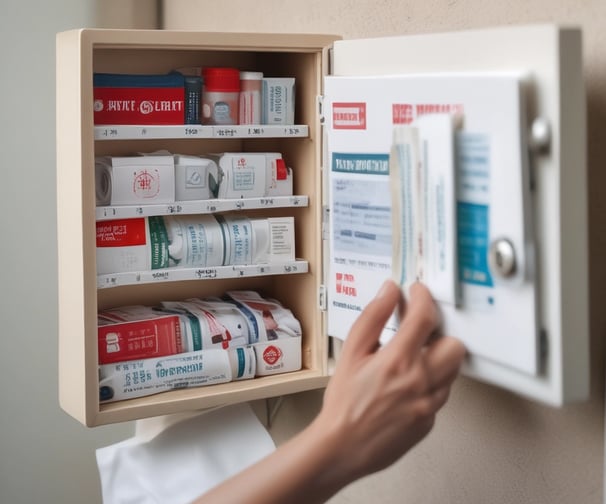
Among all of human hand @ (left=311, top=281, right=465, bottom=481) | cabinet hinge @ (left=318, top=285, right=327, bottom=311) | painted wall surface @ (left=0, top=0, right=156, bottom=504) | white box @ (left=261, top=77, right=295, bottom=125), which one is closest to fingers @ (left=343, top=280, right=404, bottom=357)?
human hand @ (left=311, top=281, right=465, bottom=481)

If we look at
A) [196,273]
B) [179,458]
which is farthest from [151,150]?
[179,458]

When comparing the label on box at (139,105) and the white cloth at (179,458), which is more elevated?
the label on box at (139,105)

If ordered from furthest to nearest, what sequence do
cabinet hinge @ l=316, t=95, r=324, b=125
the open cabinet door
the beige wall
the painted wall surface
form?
the painted wall surface, cabinet hinge @ l=316, t=95, r=324, b=125, the beige wall, the open cabinet door

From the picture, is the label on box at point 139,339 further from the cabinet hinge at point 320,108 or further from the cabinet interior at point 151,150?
the cabinet hinge at point 320,108

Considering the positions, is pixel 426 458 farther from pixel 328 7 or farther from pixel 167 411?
pixel 328 7

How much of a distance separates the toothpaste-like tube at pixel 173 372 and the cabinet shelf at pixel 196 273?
120 mm

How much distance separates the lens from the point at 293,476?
0.85 metres

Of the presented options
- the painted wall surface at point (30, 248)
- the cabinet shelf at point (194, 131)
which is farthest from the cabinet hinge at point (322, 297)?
the painted wall surface at point (30, 248)

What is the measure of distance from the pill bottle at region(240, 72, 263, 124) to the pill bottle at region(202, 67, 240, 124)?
0.04 ft

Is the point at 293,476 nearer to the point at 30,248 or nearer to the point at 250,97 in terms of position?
the point at 250,97

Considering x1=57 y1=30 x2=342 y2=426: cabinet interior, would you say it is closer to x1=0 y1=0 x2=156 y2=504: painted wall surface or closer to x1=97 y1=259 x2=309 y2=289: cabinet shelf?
x1=97 y1=259 x2=309 y2=289: cabinet shelf

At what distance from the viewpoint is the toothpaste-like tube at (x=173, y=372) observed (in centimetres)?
134

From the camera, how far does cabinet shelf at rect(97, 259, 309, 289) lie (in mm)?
1325

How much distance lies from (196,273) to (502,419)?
50cm
